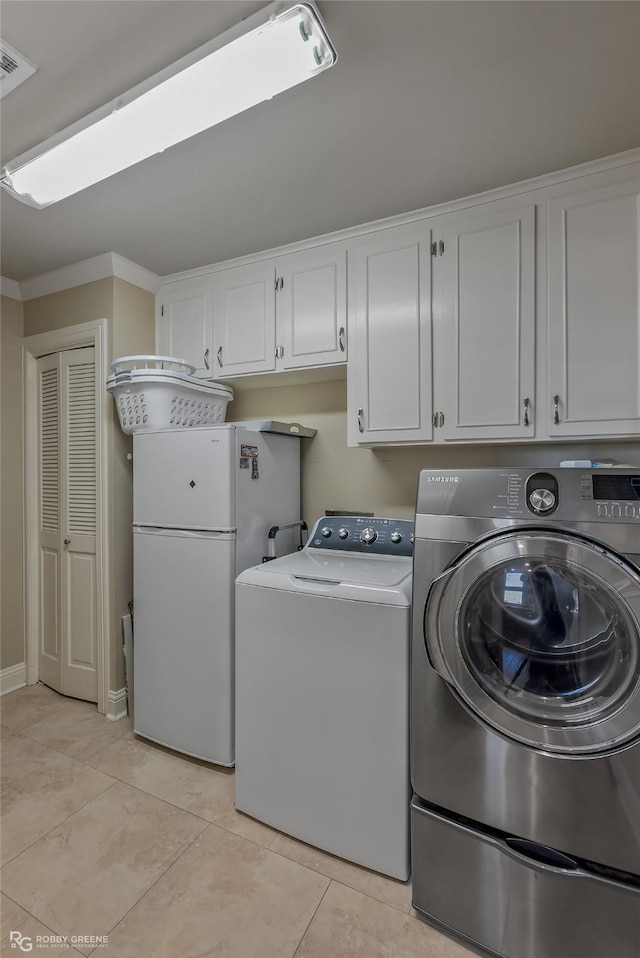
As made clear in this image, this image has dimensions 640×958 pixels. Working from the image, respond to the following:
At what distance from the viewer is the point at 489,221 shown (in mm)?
1845

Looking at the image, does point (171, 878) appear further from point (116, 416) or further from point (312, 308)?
point (312, 308)

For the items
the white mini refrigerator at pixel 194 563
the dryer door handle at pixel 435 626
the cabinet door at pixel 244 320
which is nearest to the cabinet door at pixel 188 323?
the cabinet door at pixel 244 320

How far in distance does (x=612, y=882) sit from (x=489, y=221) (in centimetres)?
222

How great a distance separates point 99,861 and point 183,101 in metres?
2.50

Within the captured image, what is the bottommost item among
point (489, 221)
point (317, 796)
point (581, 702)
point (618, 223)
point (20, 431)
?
point (317, 796)

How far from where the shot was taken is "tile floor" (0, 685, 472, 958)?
4.20ft

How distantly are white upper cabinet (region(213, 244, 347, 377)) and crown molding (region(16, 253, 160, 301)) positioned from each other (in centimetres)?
45

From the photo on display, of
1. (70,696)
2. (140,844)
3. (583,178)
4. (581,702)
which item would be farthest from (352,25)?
(70,696)

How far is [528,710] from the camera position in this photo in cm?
122

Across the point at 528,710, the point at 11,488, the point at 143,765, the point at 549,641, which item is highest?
the point at 11,488

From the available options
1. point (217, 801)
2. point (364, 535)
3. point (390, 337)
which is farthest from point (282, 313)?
point (217, 801)

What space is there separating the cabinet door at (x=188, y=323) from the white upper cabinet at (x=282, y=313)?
65 mm

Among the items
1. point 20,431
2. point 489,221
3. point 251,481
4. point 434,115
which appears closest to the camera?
point 434,115

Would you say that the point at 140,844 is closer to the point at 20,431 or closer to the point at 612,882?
the point at 612,882
